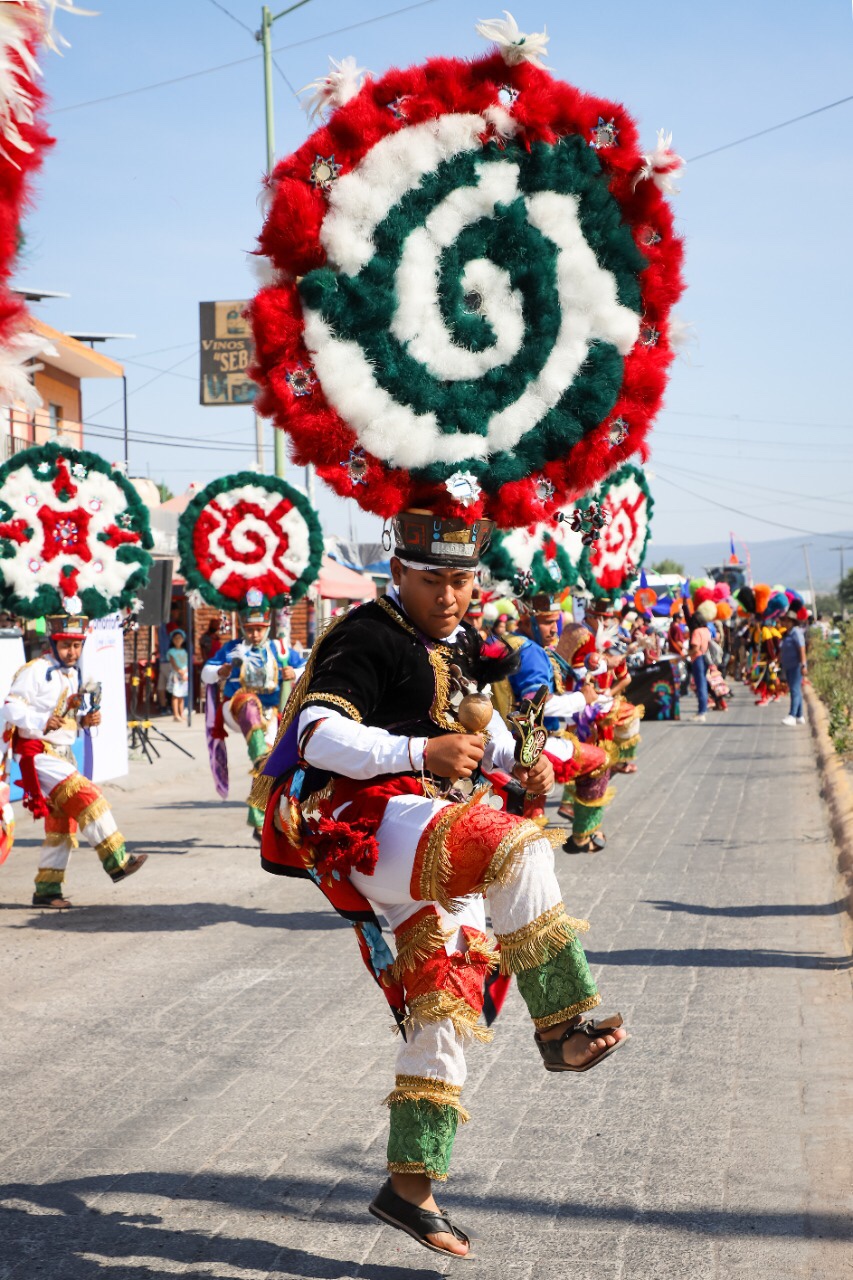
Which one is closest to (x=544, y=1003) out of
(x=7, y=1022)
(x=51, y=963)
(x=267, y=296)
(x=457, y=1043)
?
(x=457, y=1043)

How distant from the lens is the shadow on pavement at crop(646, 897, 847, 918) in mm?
8695

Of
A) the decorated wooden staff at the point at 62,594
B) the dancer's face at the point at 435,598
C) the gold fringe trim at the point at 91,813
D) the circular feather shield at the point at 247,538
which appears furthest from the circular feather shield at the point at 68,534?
the dancer's face at the point at 435,598

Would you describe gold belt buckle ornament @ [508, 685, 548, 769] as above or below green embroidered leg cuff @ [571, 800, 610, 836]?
above

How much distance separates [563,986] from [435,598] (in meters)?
1.14

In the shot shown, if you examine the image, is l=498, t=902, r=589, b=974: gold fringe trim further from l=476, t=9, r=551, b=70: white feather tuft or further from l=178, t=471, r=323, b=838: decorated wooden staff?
l=178, t=471, r=323, b=838: decorated wooden staff

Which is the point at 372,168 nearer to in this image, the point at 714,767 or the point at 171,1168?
the point at 171,1168

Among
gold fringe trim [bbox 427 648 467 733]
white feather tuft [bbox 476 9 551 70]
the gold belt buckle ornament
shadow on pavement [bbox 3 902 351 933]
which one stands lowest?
shadow on pavement [bbox 3 902 351 933]

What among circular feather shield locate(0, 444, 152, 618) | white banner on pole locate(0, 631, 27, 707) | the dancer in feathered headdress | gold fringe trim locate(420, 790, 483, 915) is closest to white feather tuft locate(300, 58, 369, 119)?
the dancer in feathered headdress

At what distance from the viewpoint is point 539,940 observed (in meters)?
3.68

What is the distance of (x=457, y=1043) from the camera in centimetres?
375

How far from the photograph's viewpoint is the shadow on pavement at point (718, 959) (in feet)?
23.9

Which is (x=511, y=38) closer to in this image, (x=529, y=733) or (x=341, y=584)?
(x=529, y=733)

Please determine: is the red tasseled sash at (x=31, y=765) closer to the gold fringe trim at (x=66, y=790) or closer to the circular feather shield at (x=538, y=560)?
the gold fringe trim at (x=66, y=790)

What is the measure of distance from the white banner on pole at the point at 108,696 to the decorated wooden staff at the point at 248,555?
366cm
